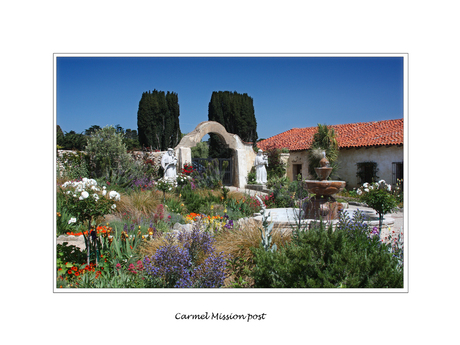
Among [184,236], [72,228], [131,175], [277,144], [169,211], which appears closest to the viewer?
[184,236]

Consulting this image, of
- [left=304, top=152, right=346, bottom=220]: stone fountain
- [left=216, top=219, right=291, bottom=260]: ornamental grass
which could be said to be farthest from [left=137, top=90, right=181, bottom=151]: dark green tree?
[left=216, top=219, right=291, bottom=260]: ornamental grass

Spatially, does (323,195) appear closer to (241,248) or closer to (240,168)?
(241,248)

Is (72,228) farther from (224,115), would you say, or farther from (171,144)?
(224,115)

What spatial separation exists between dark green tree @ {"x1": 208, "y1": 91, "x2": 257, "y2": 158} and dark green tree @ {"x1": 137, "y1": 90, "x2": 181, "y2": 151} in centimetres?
260

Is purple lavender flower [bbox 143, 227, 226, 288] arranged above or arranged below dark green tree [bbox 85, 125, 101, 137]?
below

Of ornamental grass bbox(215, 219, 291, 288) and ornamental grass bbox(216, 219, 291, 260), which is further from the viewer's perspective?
ornamental grass bbox(216, 219, 291, 260)

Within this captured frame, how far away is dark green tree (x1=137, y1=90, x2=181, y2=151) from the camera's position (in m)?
19.3

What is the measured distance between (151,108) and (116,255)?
55.5 ft

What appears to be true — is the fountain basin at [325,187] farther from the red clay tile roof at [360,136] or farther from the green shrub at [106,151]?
the red clay tile roof at [360,136]

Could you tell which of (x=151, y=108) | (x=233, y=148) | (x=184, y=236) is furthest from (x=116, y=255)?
(x=151, y=108)

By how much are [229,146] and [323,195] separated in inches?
386

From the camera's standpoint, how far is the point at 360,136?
54.9 feet

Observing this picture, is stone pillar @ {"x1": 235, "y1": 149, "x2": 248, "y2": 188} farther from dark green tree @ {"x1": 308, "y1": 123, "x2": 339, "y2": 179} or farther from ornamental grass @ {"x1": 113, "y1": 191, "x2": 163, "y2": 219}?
ornamental grass @ {"x1": 113, "y1": 191, "x2": 163, "y2": 219}

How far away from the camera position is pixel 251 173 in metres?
16.1
